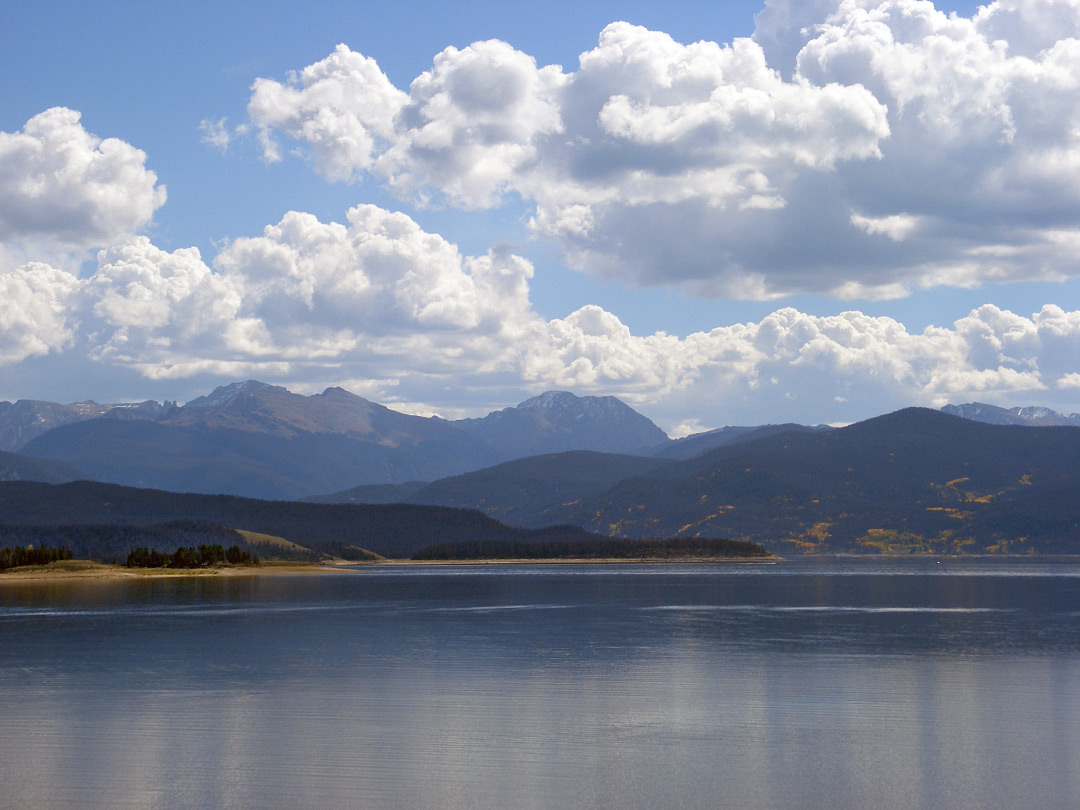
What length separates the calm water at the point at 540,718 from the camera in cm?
4334

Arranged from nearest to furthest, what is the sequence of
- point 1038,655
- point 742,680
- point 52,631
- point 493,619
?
point 742,680 < point 1038,655 < point 52,631 < point 493,619

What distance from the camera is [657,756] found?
4962 cm

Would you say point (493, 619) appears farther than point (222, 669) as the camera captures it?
Yes

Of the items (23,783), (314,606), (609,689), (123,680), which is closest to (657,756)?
(609,689)

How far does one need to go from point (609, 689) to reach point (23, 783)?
38139mm

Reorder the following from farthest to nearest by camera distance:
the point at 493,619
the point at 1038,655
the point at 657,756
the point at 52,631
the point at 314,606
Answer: the point at 314,606, the point at 493,619, the point at 52,631, the point at 1038,655, the point at 657,756

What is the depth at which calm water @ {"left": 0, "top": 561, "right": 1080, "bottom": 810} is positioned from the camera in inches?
1706

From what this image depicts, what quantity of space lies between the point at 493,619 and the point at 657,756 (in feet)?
310

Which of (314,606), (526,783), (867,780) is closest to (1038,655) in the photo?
(867,780)

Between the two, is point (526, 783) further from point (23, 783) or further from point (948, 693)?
point (948, 693)

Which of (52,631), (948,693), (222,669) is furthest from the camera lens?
(52,631)

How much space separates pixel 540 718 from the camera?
59.9 meters

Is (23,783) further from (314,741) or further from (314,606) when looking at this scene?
(314,606)

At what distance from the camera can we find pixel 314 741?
53.1m
